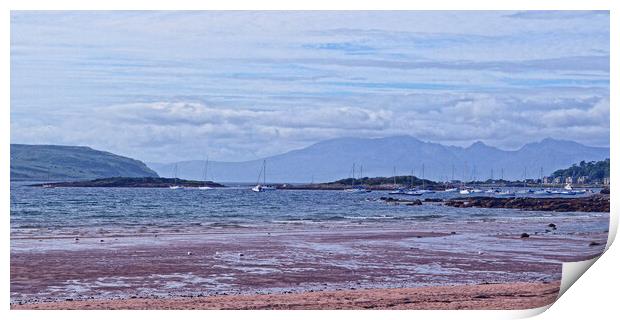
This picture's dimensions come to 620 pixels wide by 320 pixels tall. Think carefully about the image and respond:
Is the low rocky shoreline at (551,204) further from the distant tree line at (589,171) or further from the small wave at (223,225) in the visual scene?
the small wave at (223,225)

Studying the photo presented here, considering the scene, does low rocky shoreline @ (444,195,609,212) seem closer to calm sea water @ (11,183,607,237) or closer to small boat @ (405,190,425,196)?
calm sea water @ (11,183,607,237)

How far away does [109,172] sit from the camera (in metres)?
32.0

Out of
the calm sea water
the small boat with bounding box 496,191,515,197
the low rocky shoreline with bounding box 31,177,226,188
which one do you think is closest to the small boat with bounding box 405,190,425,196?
the small boat with bounding box 496,191,515,197

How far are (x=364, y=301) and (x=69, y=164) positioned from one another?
66.9ft

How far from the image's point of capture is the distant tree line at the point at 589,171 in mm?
26606

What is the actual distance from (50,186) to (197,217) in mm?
5581

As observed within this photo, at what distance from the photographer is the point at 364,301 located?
11.8 metres

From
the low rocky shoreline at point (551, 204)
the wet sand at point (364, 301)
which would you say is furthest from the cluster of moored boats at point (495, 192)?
the wet sand at point (364, 301)

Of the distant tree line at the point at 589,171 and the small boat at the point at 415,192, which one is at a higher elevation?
the distant tree line at the point at 589,171

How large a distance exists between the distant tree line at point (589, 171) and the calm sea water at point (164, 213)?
5.28 ft

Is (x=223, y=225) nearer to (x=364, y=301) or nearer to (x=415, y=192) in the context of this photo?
(x=364, y=301)
